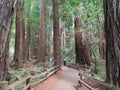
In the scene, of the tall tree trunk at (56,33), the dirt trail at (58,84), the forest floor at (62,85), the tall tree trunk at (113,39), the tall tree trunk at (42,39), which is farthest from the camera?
the tall tree trunk at (42,39)

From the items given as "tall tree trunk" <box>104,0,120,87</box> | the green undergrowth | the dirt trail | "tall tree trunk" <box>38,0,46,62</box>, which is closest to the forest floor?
the dirt trail

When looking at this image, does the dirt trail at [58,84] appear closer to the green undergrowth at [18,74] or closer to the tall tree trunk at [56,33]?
the green undergrowth at [18,74]

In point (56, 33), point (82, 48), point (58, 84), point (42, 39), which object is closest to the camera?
point (58, 84)

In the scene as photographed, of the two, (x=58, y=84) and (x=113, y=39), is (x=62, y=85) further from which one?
(x=113, y=39)

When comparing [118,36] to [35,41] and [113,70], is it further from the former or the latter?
[35,41]

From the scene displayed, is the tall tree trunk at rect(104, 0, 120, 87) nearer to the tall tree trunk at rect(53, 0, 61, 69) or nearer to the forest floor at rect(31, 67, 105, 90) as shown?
the forest floor at rect(31, 67, 105, 90)

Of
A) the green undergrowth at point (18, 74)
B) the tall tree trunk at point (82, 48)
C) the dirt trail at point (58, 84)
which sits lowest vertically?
the dirt trail at point (58, 84)

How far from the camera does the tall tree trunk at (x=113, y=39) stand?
24.6 feet

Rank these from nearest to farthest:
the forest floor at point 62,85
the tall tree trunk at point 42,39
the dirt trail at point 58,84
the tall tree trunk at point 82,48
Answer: the forest floor at point 62,85 < the dirt trail at point 58,84 < the tall tree trunk at point 82,48 < the tall tree trunk at point 42,39

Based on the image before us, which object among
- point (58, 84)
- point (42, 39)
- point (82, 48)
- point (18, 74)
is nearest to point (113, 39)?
point (58, 84)

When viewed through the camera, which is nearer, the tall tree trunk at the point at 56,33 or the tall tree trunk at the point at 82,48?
the tall tree trunk at the point at 56,33

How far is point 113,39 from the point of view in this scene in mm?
7684

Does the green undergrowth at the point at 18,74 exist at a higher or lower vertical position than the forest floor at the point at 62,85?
higher

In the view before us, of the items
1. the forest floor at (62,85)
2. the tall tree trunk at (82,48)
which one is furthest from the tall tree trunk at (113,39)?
the tall tree trunk at (82,48)
